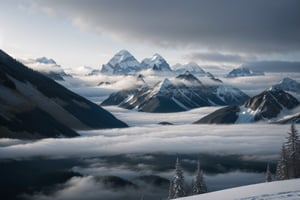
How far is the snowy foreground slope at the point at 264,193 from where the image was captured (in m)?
49.1

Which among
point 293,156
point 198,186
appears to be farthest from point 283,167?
point 198,186

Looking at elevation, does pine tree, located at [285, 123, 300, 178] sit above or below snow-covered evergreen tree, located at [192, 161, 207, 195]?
above

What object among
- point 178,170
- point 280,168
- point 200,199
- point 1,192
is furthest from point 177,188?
point 1,192

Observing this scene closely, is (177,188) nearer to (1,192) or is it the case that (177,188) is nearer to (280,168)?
(280,168)

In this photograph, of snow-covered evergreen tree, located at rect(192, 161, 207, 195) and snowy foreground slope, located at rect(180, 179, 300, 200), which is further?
snow-covered evergreen tree, located at rect(192, 161, 207, 195)

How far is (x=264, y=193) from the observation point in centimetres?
5181

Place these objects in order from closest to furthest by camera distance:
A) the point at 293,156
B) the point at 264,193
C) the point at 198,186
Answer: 1. the point at 264,193
2. the point at 293,156
3. the point at 198,186

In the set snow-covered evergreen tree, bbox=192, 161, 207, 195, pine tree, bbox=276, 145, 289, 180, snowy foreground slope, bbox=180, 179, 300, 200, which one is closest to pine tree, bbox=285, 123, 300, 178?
pine tree, bbox=276, 145, 289, 180

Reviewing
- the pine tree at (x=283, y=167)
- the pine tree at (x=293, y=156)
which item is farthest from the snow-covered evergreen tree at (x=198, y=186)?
the pine tree at (x=293, y=156)

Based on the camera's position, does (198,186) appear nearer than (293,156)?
No

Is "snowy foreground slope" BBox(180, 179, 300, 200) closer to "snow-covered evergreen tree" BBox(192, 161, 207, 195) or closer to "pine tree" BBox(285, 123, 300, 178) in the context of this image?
"pine tree" BBox(285, 123, 300, 178)

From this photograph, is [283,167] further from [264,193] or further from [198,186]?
[264,193]

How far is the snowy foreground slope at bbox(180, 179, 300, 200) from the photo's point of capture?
161 ft

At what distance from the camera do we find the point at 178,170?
88875 mm
